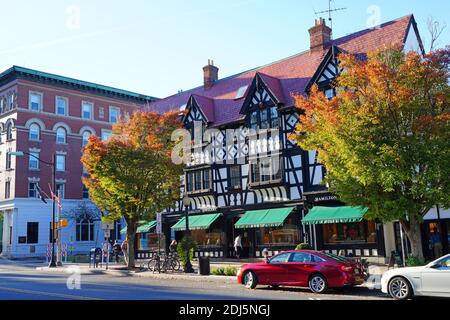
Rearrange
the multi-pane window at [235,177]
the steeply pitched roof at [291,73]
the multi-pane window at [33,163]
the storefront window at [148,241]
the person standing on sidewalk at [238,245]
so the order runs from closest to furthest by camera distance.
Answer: the steeply pitched roof at [291,73], the person standing on sidewalk at [238,245], the multi-pane window at [235,177], the storefront window at [148,241], the multi-pane window at [33,163]

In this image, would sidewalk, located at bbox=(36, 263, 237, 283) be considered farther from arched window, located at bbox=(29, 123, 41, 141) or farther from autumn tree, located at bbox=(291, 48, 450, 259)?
arched window, located at bbox=(29, 123, 41, 141)

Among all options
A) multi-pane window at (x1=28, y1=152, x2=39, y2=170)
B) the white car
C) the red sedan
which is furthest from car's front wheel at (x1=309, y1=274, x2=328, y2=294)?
multi-pane window at (x1=28, y1=152, x2=39, y2=170)

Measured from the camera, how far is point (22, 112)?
4725 cm

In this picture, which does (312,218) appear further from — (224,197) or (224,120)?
(224,120)

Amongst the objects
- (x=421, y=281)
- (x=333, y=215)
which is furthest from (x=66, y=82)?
(x=421, y=281)

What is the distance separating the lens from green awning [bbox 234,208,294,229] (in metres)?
26.7

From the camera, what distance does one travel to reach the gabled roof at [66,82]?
47.2m

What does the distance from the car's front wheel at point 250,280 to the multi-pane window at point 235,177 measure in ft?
44.7

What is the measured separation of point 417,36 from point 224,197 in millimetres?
15070

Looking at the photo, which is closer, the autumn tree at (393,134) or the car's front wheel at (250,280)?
the autumn tree at (393,134)

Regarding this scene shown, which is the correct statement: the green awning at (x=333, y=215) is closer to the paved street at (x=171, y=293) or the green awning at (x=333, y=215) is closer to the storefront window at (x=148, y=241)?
the paved street at (x=171, y=293)

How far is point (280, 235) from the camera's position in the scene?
2850 centimetres

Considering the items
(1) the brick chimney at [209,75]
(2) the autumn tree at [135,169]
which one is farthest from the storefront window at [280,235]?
(1) the brick chimney at [209,75]

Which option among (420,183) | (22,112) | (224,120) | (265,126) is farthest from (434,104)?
(22,112)
